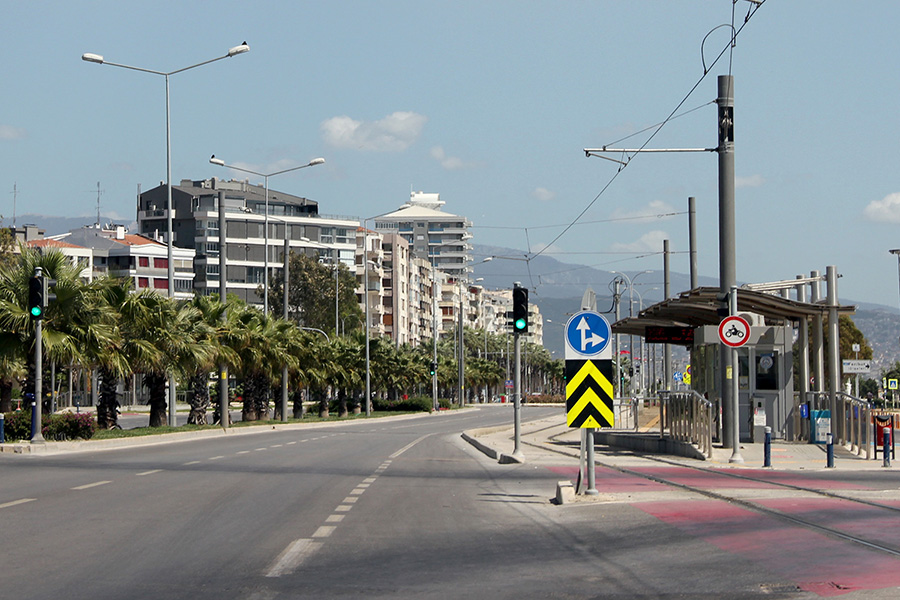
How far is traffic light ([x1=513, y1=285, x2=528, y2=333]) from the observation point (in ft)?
81.4

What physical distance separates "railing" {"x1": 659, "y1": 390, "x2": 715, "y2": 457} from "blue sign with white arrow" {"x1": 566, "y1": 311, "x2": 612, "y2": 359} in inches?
393

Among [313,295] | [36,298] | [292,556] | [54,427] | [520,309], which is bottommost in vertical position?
[54,427]

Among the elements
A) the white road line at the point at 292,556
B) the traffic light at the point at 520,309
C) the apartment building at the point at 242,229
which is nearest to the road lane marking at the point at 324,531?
the white road line at the point at 292,556

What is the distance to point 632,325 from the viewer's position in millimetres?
37312

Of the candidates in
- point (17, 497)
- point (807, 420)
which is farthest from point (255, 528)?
point (807, 420)

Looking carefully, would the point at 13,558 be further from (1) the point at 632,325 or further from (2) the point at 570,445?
(1) the point at 632,325

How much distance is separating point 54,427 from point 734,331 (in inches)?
729

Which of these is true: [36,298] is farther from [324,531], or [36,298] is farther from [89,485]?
[324,531]

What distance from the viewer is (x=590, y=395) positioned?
16.2m

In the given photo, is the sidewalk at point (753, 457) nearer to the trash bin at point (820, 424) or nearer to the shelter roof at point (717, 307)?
the trash bin at point (820, 424)

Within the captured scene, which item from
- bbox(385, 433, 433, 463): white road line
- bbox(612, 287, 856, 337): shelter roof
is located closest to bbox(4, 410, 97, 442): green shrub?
bbox(385, 433, 433, 463): white road line

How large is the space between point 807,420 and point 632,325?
8.97 m

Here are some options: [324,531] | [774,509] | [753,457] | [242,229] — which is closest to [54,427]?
[753,457]

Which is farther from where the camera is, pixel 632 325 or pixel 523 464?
pixel 632 325
